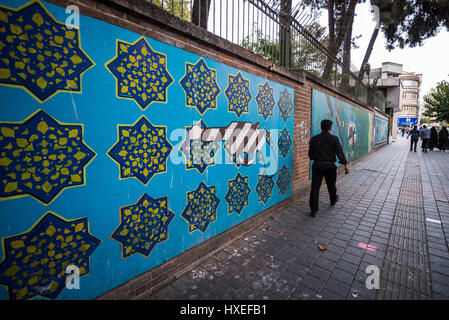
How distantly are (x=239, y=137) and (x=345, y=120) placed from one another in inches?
274

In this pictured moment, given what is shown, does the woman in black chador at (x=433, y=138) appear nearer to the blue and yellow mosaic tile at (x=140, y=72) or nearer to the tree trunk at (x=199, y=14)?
the tree trunk at (x=199, y=14)

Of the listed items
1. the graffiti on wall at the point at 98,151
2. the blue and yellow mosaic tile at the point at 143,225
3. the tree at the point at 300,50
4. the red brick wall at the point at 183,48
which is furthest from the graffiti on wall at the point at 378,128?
the blue and yellow mosaic tile at the point at 143,225

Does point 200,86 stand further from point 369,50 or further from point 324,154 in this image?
point 369,50

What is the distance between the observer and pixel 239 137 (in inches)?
133

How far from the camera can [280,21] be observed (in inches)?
180

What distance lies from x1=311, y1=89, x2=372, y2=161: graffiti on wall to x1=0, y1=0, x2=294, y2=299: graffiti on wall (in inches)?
149

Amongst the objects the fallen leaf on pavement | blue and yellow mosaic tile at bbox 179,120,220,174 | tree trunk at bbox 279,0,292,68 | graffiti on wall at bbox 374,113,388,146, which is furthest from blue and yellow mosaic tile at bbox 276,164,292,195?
graffiti on wall at bbox 374,113,388,146

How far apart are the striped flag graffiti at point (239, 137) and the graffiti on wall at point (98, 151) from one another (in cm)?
3

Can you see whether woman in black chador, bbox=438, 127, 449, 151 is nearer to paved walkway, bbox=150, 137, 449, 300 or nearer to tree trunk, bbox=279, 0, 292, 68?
paved walkway, bbox=150, 137, 449, 300

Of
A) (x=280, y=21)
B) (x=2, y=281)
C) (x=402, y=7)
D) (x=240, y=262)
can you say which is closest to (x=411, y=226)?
(x=240, y=262)

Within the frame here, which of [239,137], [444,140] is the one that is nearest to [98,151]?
[239,137]

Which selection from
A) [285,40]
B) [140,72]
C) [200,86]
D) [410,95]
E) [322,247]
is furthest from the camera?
[410,95]

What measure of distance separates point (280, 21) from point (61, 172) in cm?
482

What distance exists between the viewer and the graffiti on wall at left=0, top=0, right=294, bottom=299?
4.77ft
